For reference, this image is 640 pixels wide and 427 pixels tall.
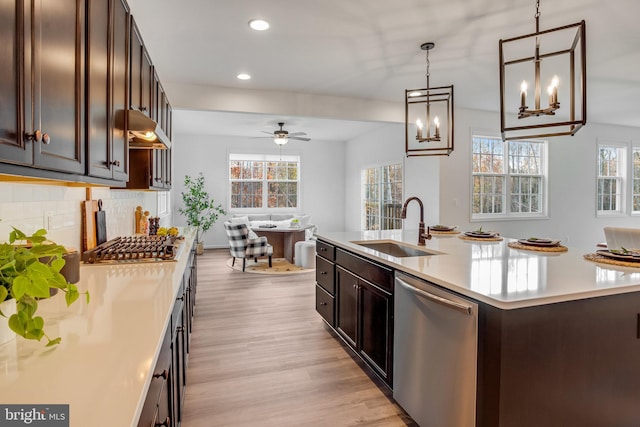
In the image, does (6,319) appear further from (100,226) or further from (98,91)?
(100,226)

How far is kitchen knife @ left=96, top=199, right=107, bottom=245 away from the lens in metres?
2.53

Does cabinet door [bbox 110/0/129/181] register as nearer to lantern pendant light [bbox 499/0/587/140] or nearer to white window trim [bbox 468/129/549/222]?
lantern pendant light [bbox 499/0/587/140]

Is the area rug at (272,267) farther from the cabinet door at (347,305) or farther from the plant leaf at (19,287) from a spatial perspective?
the plant leaf at (19,287)

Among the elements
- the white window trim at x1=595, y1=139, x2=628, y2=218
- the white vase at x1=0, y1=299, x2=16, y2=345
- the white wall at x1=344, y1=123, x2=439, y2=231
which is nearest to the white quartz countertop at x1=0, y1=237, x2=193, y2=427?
the white vase at x1=0, y1=299, x2=16, y2=345

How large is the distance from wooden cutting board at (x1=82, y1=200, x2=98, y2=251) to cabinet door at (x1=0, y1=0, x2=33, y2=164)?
160cm

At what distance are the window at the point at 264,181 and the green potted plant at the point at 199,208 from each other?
559mm

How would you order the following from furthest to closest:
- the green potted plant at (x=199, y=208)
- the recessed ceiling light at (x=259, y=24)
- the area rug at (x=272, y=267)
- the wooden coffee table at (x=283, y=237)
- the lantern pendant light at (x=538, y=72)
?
the green potted plant at (x=199, y=208) → the wooden coffee table at (x=283, y=237) → the area rug at (x=272, y=267) → the recessed ceiling light at (x=259, y=24) → the lantern pendant light at (x=538, y=72)

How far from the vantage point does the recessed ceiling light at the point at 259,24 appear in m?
2.92

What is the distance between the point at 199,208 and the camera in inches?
315

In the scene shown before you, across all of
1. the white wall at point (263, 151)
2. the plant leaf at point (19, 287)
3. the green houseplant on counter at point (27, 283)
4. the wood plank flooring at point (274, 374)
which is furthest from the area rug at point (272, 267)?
the plant leaf at point (19, 287)

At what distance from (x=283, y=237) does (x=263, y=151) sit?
2.73 metres

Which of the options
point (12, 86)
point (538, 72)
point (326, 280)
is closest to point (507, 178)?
point (326, 280)

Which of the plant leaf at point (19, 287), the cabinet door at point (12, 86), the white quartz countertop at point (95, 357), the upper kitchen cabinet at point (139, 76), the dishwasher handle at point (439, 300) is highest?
the upper kitchen cabinet at point (139, 76)

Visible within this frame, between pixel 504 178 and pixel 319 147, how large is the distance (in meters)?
4.65
